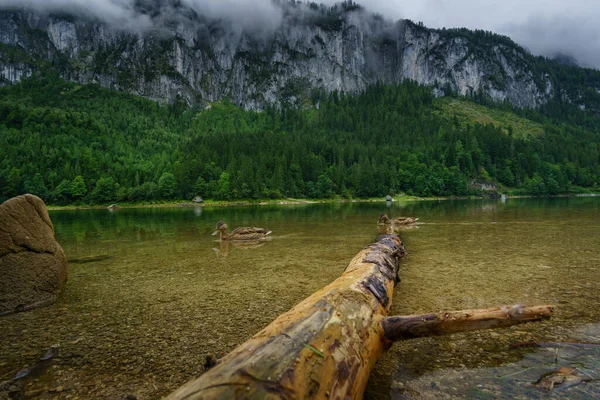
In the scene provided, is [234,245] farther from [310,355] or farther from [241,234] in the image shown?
[310,355]

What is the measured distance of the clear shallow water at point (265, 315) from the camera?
Answer: 19.8 feet

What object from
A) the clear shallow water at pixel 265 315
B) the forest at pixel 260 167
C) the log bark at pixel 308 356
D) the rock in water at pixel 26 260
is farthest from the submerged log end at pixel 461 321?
the forest at pixel 260 167

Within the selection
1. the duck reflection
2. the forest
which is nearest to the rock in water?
the duck reflection

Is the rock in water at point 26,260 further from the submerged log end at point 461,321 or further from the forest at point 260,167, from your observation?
the forest at point 260,167

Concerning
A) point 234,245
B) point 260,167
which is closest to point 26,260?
point 234,245

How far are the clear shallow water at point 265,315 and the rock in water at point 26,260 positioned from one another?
2.28 ft

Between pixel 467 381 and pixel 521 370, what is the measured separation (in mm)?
1155

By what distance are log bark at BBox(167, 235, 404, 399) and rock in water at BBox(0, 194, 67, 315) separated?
9712mm

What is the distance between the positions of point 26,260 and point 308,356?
1139cm

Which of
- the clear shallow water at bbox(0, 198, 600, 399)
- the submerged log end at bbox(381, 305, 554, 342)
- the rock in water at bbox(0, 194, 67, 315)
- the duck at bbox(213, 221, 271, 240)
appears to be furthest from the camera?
the duck at bbox(213, 221, 271, 240)

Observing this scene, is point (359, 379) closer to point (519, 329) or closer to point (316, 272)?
point (519, 329)

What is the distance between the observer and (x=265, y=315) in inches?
368

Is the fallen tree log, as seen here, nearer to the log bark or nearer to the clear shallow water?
the log bark

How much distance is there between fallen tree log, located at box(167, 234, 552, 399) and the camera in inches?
148
